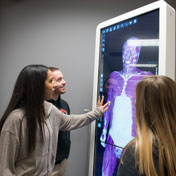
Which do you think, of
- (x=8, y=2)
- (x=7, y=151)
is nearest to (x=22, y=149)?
(x=7, y=151)

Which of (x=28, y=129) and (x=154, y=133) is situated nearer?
(x=154, y=133)

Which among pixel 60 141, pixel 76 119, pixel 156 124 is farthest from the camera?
pixel 60 141

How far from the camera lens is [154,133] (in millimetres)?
655

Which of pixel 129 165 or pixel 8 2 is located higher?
pixel 8 2

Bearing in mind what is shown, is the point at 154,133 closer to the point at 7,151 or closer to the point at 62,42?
the point at 7,151

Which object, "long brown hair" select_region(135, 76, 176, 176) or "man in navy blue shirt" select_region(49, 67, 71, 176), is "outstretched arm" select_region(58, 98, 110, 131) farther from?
"long brown hair" select_region(135, 76, 176, 176)

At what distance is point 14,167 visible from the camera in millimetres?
949

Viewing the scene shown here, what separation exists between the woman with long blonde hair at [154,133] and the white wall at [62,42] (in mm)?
1134

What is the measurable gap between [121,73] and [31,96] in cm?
54

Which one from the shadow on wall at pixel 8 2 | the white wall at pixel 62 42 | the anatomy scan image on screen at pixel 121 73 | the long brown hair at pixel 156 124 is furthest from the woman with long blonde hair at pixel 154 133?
the shadow on wall at pixel 8 2

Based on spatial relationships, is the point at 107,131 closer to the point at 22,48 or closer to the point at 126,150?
the point at 126,150

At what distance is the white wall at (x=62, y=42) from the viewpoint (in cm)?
178

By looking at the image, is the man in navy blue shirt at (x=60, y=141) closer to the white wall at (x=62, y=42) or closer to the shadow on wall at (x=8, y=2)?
the white wall at (x=62, y=42)

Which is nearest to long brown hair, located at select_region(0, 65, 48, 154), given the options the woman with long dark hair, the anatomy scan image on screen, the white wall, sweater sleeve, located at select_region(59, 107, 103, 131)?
the woman with long dark hair
